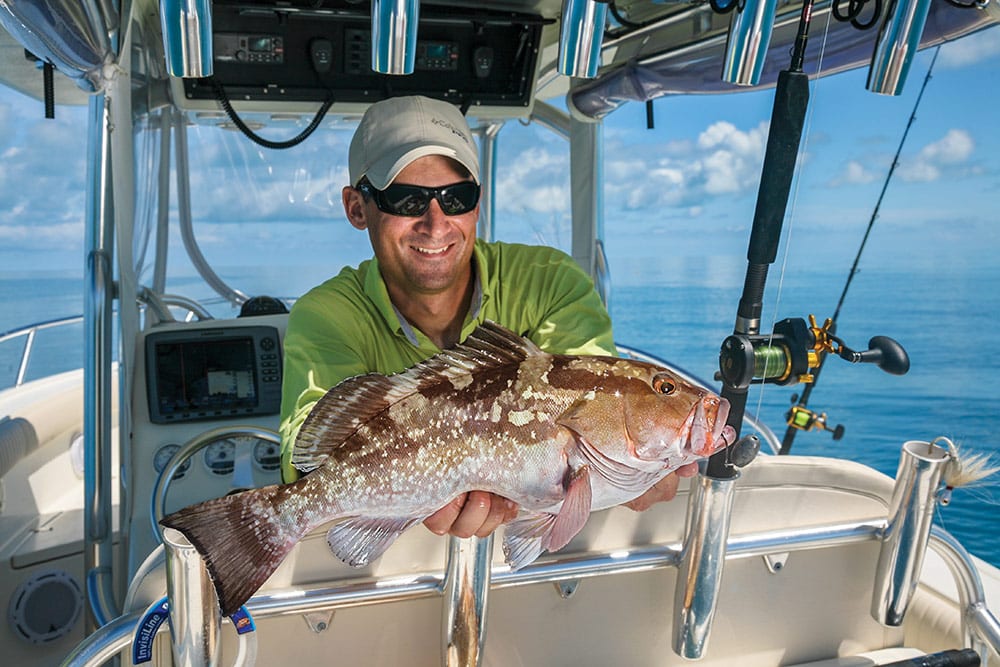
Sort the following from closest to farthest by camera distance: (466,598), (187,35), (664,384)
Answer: (187,35) < (664,384) < (466,598)

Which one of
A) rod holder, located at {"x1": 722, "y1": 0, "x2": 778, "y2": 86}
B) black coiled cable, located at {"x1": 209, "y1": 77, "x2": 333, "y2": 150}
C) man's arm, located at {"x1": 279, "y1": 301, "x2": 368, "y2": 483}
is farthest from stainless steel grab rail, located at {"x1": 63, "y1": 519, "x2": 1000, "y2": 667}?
black coiled cable, located at {"x1": 209, "y1": 77, "x2": 333, "y2": 150}

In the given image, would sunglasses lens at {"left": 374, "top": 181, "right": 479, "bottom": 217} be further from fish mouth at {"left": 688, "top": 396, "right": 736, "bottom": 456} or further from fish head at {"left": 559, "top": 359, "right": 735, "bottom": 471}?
fish mouth at {"left": 688, "top": 396, "right": 736, "bottom": 456}

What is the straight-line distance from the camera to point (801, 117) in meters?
1.72

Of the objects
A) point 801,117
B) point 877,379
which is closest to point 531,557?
point 801,117

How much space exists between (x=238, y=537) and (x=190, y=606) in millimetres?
356

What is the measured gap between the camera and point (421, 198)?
213 cm

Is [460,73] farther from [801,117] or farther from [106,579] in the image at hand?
[106,579]

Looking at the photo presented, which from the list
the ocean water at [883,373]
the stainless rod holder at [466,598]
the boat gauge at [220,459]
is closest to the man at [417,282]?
the stainless rod holder at [466,598]

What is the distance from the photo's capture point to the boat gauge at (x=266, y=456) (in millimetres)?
3809

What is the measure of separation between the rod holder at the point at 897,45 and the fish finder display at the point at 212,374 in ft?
10.00

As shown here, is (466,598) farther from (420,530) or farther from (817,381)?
(817,381)

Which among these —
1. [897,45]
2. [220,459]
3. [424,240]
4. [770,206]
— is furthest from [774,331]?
[220,459]

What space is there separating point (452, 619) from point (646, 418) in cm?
82

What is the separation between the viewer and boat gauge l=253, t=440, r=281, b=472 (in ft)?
12.5
